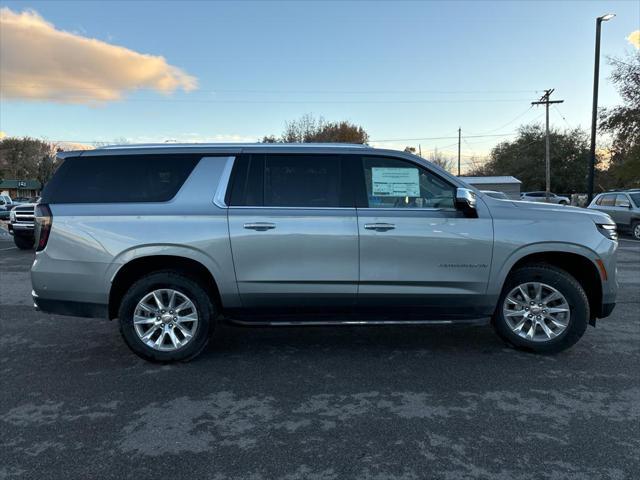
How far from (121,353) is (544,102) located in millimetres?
41049

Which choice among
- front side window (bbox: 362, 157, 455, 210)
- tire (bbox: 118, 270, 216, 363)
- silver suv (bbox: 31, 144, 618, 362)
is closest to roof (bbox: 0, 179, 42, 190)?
silver suv (bbox: 31, 144, 618, 362)

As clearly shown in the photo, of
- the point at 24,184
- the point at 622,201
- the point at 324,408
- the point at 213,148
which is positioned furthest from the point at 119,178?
the point at 24,184

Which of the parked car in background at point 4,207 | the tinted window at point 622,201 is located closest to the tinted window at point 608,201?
the tinted window at point 622,201

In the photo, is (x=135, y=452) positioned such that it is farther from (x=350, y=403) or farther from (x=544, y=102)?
(x=544, y=102)

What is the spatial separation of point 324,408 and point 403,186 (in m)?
2.10

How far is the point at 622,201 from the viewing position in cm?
1605

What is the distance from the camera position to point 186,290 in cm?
417

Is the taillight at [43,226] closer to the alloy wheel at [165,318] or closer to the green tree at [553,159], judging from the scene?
the alloy wheel at [165,318]

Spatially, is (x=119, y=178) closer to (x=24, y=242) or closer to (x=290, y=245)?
(x=290, y=245)

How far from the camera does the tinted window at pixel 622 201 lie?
15838 millimetres

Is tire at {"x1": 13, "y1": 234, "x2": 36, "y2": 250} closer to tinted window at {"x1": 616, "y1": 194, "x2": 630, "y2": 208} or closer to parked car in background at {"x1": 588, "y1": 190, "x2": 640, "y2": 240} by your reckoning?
parked car in background at {"x1": 588, "y1": 190, "x2": 640, "y2": 240}

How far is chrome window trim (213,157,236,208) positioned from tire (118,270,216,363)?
0.75 metres

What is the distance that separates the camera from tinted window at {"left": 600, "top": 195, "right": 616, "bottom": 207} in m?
16.6

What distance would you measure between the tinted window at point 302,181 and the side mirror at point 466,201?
3.49ft
